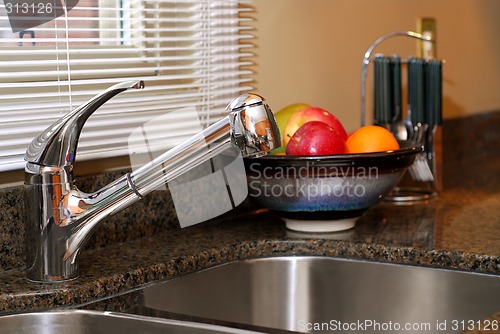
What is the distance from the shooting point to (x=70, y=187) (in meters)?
1.06

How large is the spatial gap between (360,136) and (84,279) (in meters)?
0.54

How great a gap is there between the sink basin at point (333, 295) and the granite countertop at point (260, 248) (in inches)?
0.7

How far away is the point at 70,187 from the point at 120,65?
0.36m

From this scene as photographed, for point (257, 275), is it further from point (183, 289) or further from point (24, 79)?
point (24, 79)

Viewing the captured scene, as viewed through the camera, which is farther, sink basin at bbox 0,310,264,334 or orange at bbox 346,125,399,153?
orange at bbox 346,125,399,153

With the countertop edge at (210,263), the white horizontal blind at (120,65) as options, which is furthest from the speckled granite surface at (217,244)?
the white horizontal blind at (120,65)

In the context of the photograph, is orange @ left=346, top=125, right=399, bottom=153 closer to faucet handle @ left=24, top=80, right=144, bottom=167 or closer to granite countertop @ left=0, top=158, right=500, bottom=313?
granite countertop @ left=0, top=158, right=500, bottom=313

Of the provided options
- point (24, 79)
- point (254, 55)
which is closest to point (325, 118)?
point (254, 55)

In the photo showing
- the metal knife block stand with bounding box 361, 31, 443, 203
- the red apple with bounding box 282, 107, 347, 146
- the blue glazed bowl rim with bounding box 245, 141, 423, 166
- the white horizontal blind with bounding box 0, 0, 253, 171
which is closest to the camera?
the white horizontal blind with bounding box 0, 0, 253, 171

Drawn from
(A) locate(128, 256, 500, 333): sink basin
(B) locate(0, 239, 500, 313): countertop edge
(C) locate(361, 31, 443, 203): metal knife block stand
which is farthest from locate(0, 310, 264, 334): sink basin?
(C) locate(361, 31, 443, 203): metal knife block stand

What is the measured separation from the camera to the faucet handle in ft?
3.35

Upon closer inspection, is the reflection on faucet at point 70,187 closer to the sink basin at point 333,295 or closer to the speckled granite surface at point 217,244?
the speckled granite surface at point 217,244

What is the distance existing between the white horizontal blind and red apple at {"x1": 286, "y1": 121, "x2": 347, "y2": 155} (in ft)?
0.66

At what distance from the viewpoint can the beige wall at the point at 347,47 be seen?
65.1 inches
